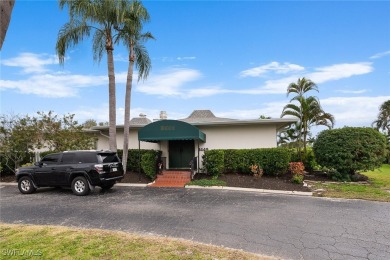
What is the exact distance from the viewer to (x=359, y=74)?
1412cm

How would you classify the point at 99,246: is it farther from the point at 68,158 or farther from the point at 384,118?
the point at 384,118

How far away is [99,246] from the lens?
4.27 metres

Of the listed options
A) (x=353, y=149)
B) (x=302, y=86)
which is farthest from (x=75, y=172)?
(x=302, y=86)

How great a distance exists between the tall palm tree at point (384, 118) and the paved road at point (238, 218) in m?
28.9

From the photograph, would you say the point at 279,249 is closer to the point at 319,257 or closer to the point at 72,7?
the point at 319,257

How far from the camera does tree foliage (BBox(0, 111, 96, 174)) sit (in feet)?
46.6

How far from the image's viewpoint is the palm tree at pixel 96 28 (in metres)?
11.6

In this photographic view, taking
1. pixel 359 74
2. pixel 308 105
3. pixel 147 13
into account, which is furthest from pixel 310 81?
pixel 147 13

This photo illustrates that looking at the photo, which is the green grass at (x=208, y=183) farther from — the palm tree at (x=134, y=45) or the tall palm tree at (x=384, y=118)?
the tall palm tree at (x=384, y=118)

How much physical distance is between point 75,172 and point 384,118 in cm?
3602

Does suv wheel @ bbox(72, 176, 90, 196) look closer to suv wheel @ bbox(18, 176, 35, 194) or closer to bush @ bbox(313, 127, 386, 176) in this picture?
suv wheel @ bbox(18, 176, 35, 194)

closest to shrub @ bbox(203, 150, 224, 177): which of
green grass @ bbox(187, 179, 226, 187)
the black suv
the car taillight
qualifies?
green grass @ bbox(187, 179, 226, 187)

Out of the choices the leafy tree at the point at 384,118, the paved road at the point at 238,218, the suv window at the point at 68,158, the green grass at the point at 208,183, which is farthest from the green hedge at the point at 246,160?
the leafy tree at the point at 384,118

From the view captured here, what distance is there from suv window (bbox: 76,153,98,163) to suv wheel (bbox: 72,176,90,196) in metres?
0.71
